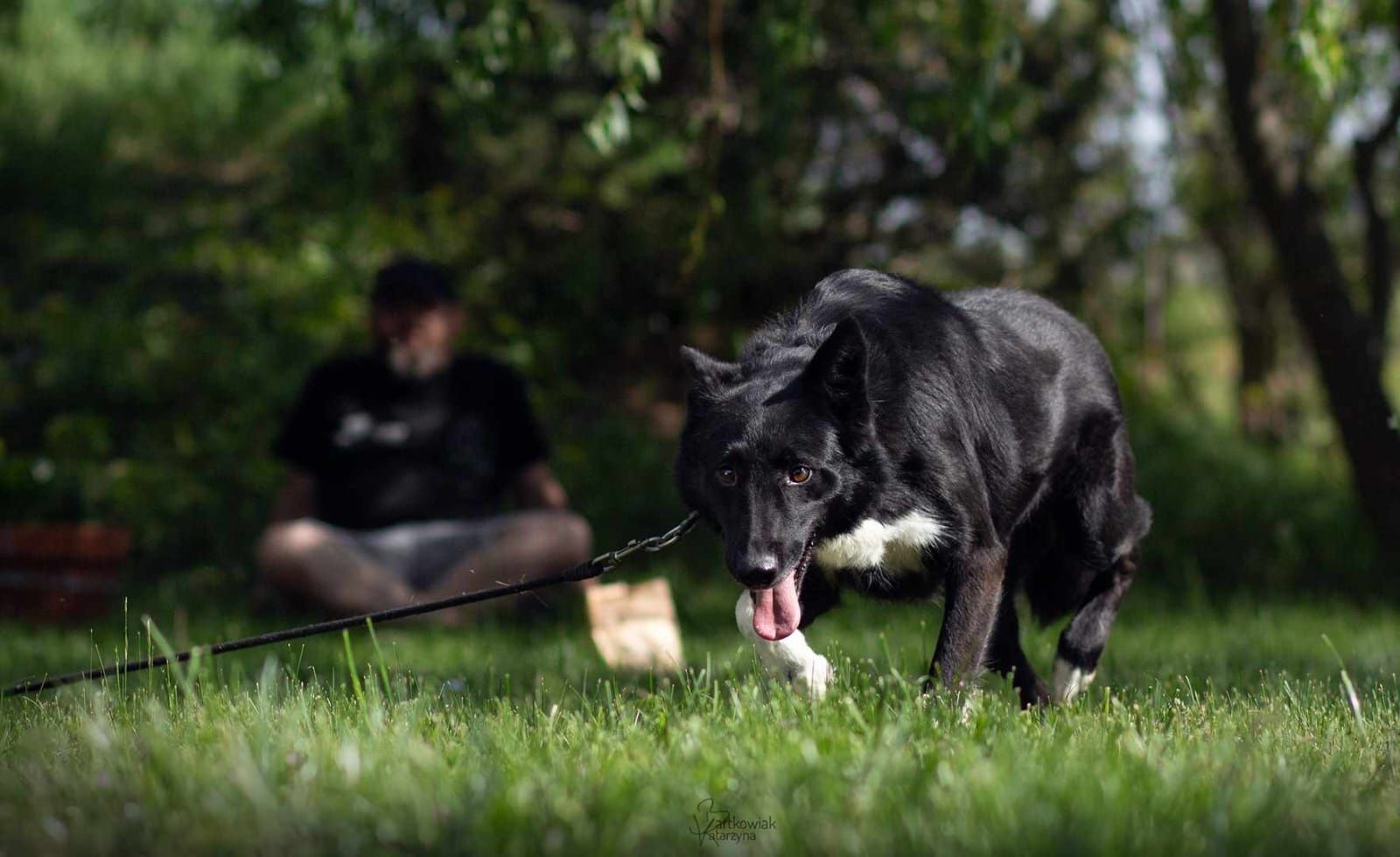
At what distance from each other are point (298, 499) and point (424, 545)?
0.66m

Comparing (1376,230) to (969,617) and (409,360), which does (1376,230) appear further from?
(969,617)

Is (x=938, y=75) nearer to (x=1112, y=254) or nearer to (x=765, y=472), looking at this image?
(x=1112, y=254)

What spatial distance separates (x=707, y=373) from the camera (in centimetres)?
360

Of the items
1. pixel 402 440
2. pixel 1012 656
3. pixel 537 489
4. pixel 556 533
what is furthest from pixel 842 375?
pixel 402 440

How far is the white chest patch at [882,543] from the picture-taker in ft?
11.5

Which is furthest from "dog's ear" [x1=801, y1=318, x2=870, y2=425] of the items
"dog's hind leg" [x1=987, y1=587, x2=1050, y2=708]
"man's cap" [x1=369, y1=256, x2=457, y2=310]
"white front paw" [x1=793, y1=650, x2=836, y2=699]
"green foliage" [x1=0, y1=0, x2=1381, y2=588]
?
"green foliage" [x1=0, y1=0, x2=1381, y2=588]

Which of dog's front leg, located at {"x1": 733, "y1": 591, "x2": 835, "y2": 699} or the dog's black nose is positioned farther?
dog's front leg, located at {"x1": 733, "y1": 591, "x2": 835, "y2": 699}

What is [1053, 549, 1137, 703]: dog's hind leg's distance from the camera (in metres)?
4.16

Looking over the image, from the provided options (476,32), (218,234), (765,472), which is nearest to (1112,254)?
(476,32)

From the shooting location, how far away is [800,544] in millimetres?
3344

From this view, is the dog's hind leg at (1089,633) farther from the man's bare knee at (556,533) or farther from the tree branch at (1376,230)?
the tree branch at (1376,230)

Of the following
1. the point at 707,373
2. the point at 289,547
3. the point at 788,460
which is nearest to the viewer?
the point at 788,460

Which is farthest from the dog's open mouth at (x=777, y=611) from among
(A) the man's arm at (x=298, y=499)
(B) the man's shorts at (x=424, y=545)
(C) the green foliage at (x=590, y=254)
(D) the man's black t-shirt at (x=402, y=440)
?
(C) the green foliage at (x=590, y=254)

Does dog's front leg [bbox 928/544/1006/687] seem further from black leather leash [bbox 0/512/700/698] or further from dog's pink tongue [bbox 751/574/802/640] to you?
black leather leash [bbox 0/512/700/698]
